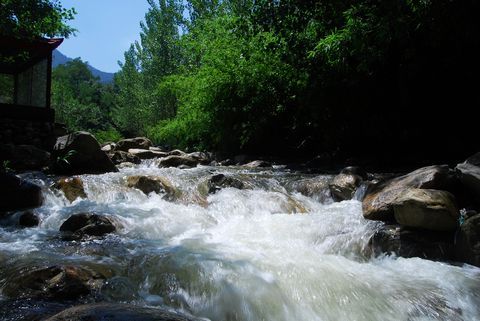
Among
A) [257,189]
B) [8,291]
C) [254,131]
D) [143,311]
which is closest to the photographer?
[143,311]

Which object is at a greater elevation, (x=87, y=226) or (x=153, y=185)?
(x=153, y=185)

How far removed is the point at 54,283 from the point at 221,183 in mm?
4677

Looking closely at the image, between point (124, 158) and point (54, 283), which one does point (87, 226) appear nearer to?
point (54, 283)

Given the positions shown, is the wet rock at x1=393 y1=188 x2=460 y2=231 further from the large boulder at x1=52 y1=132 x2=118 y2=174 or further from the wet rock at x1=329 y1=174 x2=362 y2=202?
the large boulder at x1=52 y1=132 x2=118 y2=174

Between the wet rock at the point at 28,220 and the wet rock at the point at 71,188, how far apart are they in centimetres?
122

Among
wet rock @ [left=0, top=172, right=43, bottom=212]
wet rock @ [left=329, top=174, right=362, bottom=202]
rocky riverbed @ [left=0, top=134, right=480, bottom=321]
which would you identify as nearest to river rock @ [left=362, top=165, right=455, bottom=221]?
rocky riverbed @ [left=0, top=134, right=480, bottom=321]

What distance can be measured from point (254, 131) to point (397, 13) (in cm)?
656

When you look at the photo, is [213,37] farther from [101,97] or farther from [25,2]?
[101,97]

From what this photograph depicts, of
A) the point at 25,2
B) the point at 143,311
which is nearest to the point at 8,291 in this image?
the point at 143,311

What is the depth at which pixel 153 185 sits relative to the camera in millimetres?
7551

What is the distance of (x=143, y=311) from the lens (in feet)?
8.52

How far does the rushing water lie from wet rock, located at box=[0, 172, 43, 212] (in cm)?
23

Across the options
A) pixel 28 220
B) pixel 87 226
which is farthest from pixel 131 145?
pixel 87 226

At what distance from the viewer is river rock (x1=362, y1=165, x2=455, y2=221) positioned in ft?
17.7
